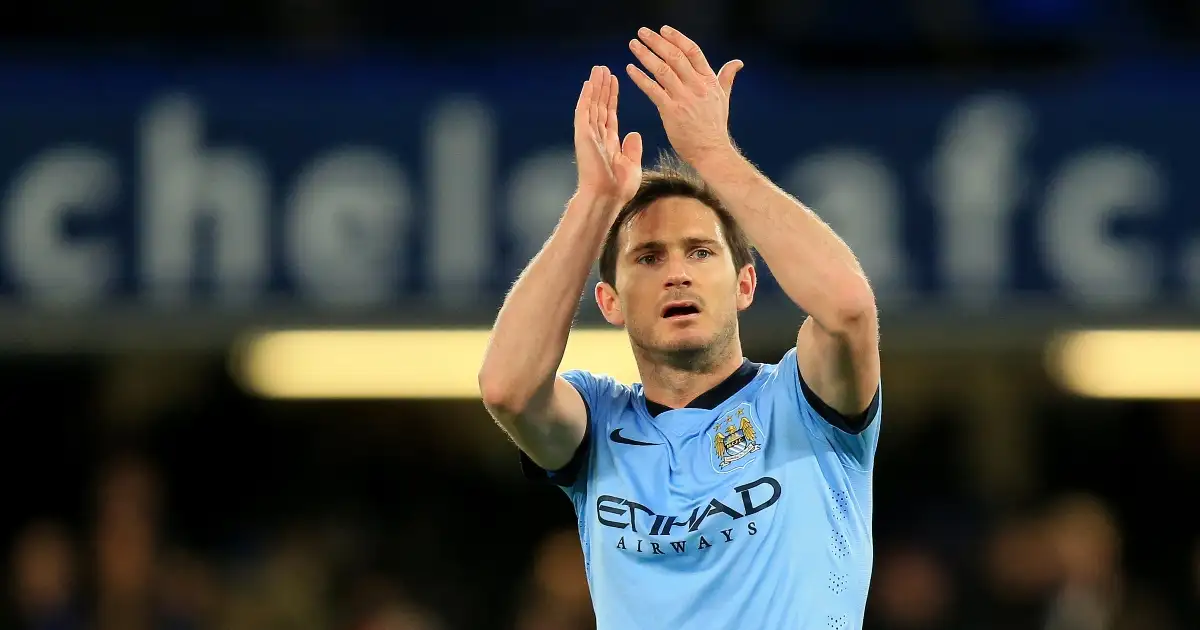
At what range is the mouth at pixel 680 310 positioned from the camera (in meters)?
4.35

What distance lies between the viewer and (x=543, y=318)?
13.9 ft

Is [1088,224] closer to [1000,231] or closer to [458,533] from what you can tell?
[1000,231]

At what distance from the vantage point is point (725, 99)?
4320 millimetres

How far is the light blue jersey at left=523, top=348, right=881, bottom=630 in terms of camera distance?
13.4 ft

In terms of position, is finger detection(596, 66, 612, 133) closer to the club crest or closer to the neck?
the neck

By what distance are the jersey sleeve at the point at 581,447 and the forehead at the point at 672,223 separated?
1.28 ft

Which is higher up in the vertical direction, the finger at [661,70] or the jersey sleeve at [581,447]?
the finger at [661,70]

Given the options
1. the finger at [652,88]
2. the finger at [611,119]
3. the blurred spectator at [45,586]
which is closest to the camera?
the finger at [652,88]

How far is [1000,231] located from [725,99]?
16.5 ft

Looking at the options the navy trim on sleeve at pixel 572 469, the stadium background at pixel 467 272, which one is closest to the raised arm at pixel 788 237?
the navy trim on sleeve at pixel 572 469

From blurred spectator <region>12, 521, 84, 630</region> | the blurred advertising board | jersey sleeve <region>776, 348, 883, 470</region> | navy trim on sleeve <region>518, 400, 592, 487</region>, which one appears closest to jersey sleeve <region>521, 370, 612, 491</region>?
navy trim on sleeve <region>518, 400, 592, 487</region>

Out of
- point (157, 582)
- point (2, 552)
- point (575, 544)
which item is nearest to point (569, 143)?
point (575, 544)

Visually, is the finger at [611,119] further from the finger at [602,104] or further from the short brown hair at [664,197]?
the short brown hair at [664,197]

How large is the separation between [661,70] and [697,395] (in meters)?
0.85
